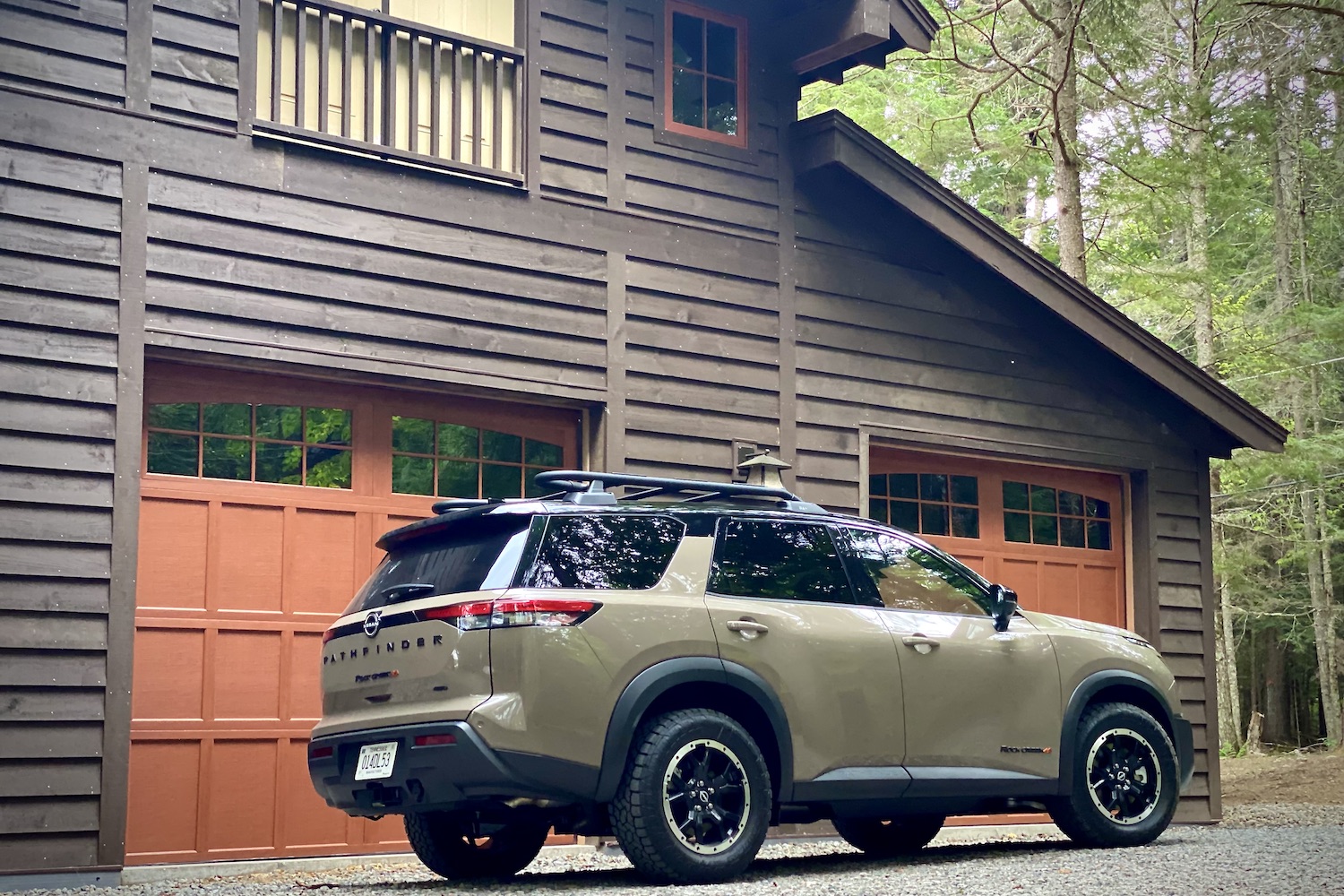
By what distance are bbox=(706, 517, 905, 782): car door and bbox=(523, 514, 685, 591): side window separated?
0.98ft

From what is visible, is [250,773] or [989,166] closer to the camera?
[250,773]

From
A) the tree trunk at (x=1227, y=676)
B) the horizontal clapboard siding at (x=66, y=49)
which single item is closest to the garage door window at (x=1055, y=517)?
the horizontal clapboard siding at (x=66, y=49)

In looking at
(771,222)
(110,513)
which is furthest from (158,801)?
(771,222)

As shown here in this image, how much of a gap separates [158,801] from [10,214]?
3.27m

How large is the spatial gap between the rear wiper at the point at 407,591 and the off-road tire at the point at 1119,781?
367cm

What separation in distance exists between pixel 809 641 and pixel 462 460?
3337 millimetres

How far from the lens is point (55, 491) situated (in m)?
8.14

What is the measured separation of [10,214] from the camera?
8250 millimetres

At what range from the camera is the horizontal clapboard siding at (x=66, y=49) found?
835 centimetres

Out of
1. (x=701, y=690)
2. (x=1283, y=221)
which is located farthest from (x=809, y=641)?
(x=1283, y=221)

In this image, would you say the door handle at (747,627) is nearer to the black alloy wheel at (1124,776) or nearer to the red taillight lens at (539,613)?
the red taillight lens at (539,613)

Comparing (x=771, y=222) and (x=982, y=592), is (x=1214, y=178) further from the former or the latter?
(x=982, y=592)

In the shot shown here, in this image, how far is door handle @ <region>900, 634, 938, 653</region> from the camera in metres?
7.74

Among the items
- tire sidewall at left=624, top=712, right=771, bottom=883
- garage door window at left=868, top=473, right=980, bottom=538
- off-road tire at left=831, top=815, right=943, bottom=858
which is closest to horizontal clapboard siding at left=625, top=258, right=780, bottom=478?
garage door window at left=868, top=473, right=980, bottom=538
